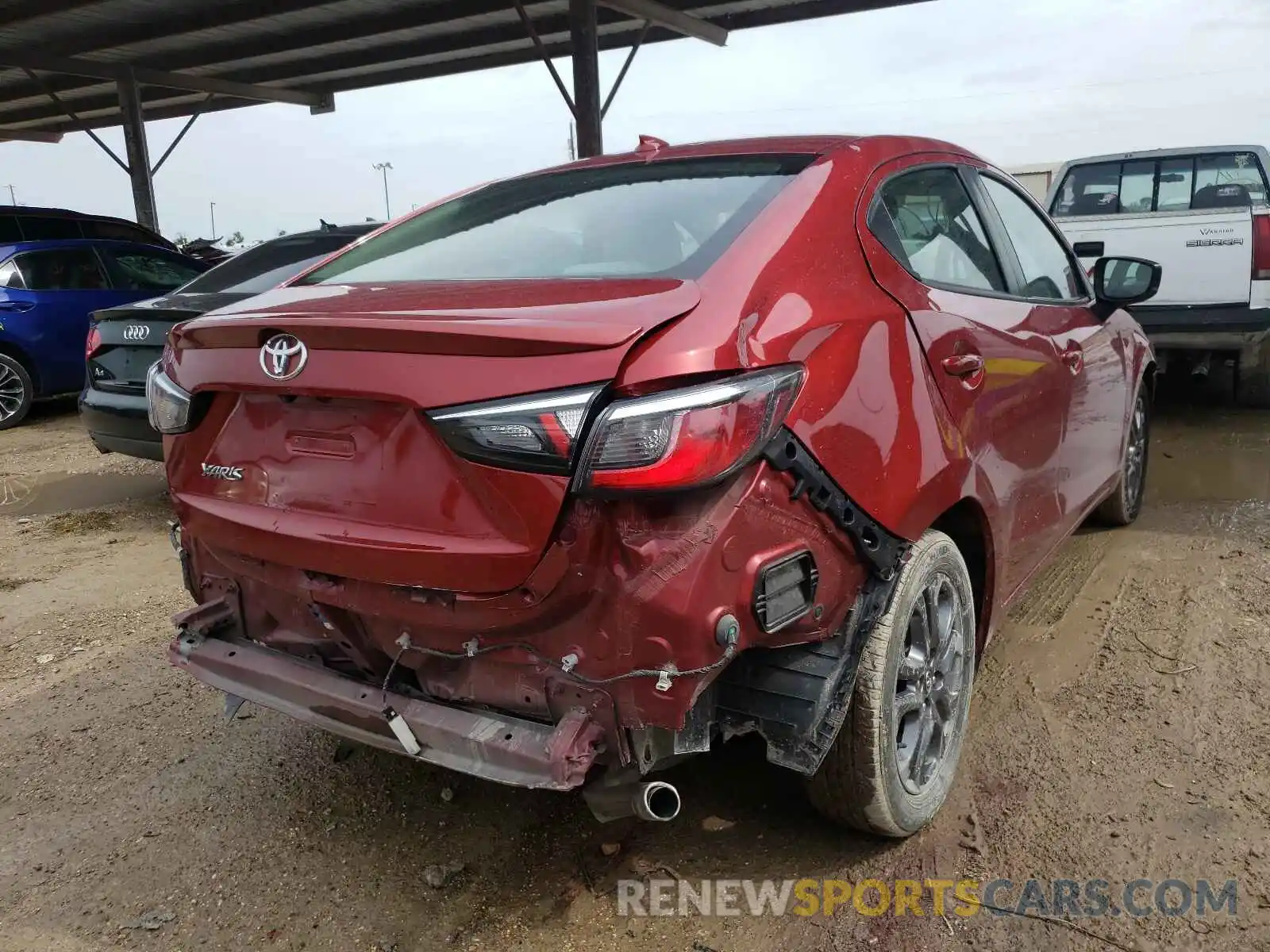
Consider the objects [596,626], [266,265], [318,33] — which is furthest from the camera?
[318,33]

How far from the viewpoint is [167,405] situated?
237cm

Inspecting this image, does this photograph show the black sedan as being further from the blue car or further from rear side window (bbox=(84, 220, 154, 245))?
rear side window (bbox=(84, 220, 154, 245))

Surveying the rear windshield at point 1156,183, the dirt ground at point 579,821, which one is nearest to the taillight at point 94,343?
the dirt ground at point 579,821

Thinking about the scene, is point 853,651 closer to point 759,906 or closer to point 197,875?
point 759,906

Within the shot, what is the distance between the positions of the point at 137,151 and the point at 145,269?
9.85 m

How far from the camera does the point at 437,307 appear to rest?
1.98m

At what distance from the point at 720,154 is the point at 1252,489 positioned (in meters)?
4.23

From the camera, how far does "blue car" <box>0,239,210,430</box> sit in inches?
324

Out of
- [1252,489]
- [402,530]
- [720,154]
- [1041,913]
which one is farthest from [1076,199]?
[402,530]

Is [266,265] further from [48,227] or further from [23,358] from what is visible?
[48,227]

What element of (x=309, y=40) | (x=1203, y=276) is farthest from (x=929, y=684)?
(x=309, y=40)

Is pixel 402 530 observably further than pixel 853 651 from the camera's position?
No

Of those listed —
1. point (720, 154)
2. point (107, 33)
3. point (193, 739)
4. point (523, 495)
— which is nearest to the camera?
point (523, 495)

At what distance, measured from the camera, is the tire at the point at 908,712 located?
84.9 inches
